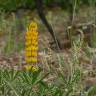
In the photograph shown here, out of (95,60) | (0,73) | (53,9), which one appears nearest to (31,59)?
(0,73)

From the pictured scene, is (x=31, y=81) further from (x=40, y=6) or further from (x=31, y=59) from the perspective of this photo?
(x=40, y=6)

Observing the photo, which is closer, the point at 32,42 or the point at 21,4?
the point at 32,42

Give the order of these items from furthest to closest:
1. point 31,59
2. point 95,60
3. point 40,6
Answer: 1. point 40,6
2. point 95,60
3. point 31,59

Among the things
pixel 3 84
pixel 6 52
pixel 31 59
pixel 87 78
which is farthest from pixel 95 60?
pixel 3 84

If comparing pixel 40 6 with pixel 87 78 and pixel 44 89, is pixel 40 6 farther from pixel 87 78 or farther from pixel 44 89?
pixel 44 89

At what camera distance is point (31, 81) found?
130 inches

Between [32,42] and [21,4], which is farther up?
[32,42]

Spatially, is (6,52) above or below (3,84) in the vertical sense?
below

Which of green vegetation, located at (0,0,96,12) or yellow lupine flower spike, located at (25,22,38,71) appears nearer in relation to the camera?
yellow lupine flower spike, located at (25,22,38,71)

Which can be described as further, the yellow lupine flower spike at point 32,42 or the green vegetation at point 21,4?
the green vegetation at point 21,4

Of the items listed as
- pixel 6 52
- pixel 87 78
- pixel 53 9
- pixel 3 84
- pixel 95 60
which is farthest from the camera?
pixel 53 9

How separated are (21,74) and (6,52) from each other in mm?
4169

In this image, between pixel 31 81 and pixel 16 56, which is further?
pixel 16 56

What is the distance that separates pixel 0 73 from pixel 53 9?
12.2 meters
